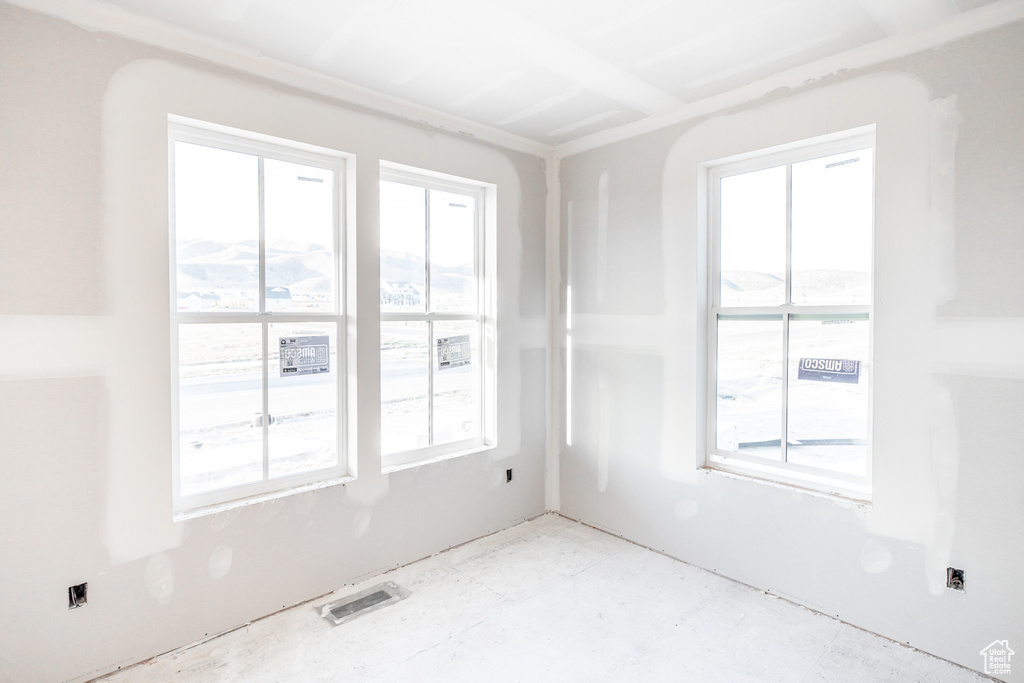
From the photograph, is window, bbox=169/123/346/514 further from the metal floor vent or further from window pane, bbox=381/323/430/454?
the metal floor vent

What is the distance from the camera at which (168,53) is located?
88.8 inches

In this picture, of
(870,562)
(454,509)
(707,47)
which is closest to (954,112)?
(707,47)

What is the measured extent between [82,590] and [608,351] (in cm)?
301

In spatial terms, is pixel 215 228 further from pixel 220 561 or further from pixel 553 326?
pixel 553 326

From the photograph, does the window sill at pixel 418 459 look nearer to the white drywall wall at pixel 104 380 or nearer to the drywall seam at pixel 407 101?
the white drywall wall at pixel 104 380

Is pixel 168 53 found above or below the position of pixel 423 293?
above

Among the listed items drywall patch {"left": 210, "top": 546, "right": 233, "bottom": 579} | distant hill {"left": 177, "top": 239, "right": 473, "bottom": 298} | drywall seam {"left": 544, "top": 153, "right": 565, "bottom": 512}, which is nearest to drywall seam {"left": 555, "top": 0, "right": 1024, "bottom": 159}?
drywall seam {"left": 544, "top": 153, "right": 565, "bottom": 512}

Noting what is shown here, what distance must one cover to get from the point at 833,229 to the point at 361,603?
317 centimetres

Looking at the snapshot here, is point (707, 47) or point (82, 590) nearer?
point (82, 590)

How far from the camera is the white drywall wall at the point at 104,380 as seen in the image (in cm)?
198

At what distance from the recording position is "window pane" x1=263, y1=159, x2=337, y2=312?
2658 millimetres

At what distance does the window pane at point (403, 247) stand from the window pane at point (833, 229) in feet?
7.16

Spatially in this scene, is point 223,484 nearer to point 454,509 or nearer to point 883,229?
point 454,509

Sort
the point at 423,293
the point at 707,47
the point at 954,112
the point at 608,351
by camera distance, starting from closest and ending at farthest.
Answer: the point at 954,112 < the point at 707,47 < the point at 423,293 < the point at 608,351
